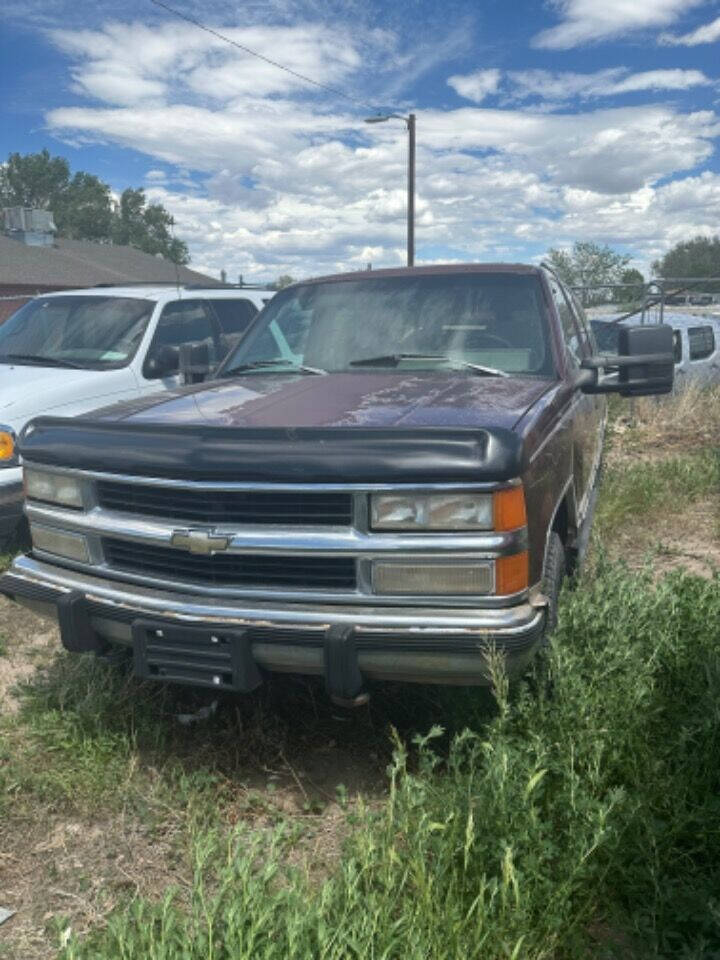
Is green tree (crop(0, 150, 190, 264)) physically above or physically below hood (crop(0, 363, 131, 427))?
above

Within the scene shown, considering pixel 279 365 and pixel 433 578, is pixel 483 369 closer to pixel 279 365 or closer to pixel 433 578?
pixel 279 365

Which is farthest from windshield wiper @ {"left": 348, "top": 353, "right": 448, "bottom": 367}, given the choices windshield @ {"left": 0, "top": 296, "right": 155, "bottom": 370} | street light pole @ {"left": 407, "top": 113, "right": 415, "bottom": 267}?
street light pole @ {"left": 407, "top": 113, "right": 415, "bottom": 267}

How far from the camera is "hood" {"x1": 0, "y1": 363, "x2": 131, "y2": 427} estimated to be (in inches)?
222

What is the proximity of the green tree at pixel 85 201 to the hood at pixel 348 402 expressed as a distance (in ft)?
249

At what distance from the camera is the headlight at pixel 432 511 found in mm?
2615

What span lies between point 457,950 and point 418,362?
2517 millimetres

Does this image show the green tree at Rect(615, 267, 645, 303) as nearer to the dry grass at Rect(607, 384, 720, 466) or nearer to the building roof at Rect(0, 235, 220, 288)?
the dry grass at Rect(607, 384, 720, 466)

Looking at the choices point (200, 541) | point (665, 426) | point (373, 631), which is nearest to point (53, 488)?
point (200, 541)

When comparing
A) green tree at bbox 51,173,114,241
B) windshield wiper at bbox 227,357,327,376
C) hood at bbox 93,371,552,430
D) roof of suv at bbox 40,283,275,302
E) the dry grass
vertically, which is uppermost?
green tree at bbox 51,173,114,241

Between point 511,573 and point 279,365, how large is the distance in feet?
6.52

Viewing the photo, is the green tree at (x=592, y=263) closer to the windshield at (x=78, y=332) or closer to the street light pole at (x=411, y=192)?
the street light pole at (x=411, y=192)

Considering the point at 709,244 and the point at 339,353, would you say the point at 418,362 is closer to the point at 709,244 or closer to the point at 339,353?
the point at 339,353

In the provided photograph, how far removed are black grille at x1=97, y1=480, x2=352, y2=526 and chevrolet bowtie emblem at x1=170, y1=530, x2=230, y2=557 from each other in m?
0.06

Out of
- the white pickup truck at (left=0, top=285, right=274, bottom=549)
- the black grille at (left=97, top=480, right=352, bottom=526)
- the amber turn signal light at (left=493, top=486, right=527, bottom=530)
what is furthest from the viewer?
the white pickup truck at (left=0, top=285, right=274, bottom=549)
